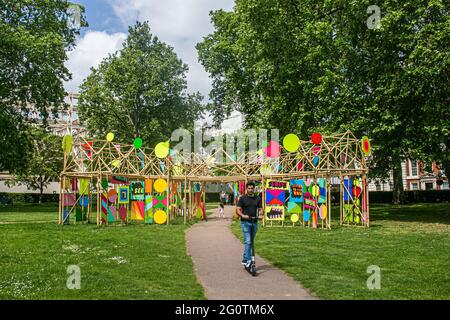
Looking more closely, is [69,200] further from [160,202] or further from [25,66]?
[25,66]

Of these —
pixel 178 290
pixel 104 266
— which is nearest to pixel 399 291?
pixel 178 290

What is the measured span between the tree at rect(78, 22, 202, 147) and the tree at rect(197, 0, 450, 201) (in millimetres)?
15993

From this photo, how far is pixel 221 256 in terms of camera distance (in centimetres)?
1221

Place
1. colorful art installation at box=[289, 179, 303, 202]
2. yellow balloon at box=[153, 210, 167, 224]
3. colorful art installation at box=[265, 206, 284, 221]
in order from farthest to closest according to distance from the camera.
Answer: yellow balloon at box=[153, 210, 167, 224] < colorful art installation at box=[265, 206, 284, 221] < colorful art installation at box=[289, 179, 303, 202]

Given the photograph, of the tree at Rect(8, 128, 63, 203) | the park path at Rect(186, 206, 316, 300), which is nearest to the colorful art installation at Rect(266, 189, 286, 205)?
the park path at Rect(186, 206, 316, 300)

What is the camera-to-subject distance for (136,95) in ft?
148

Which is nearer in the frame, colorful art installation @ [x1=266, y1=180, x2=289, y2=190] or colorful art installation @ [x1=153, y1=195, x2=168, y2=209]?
colorful art installation @ [x1=266, y1=180, x2=289, y2=190]

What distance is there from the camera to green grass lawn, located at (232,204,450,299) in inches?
317

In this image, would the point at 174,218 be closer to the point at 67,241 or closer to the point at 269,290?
the point at 67,241

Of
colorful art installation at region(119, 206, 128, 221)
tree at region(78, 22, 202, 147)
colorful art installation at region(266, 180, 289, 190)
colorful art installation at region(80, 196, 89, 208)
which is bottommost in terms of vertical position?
colorful art installation at region(119, 206, 128, 221)

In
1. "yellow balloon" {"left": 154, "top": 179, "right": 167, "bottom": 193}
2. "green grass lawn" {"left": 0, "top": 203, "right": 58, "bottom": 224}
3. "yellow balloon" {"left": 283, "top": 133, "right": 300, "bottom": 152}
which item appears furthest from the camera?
"green grass lawn" {"left": 0, "top": 203, "right": 58, "bottom": 224}

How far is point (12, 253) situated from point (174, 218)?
1577 centimetres

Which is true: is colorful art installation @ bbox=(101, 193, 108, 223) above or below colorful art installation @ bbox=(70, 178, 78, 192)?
below

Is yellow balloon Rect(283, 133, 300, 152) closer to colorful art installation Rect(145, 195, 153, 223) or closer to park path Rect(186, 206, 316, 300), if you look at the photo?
colorful art installation Rect(145, 195, 153, 223)
